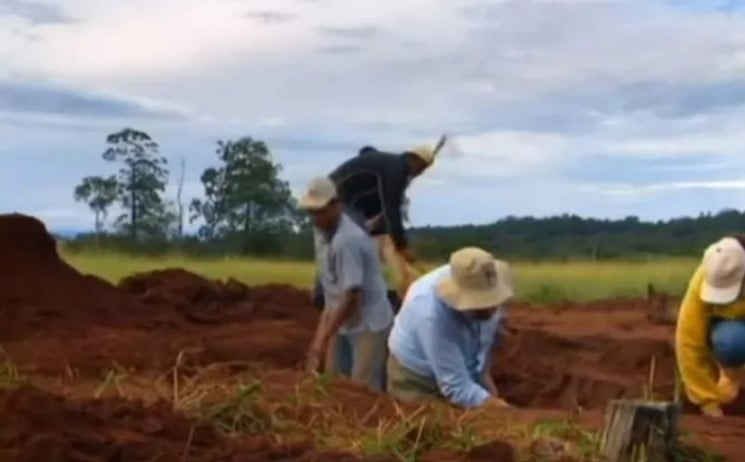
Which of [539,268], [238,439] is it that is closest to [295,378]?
[238,439]

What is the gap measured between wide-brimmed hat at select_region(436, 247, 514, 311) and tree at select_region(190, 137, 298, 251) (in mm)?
22523

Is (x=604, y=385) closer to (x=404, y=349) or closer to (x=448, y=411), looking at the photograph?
(x=404, y=349)

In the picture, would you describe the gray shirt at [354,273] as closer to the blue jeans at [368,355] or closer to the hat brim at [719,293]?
the blue jeans at [368,355]

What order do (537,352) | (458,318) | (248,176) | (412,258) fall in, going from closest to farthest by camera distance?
(458,318)
(412,258)
(537,352)
(248,176)

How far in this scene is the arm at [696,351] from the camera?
888cm

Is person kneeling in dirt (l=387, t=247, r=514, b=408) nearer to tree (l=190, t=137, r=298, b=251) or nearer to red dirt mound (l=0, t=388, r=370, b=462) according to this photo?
red dirt mound (l=0, t=388, r=370, b=462)

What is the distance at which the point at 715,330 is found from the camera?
880 centimetres

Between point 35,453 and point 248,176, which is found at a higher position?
point 248,176

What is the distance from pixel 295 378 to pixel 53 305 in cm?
751

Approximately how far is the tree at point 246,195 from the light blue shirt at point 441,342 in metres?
22.1

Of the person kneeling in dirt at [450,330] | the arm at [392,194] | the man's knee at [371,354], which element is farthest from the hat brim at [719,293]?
the arm at [392,194]

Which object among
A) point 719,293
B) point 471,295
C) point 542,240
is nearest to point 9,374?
point 471,295

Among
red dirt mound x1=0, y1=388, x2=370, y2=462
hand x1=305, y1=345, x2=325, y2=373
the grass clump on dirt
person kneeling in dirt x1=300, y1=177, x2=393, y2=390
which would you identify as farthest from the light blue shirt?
the grass clump on dirt

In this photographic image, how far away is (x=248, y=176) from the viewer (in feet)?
103
